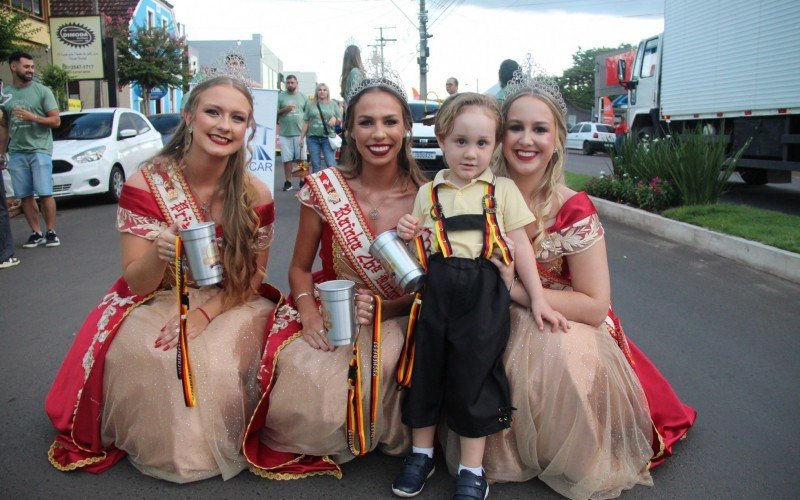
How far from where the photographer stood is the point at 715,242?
6.91 meters

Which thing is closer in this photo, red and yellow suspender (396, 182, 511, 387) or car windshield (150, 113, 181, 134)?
red and yellow suspender (396, 182, 511, 387)

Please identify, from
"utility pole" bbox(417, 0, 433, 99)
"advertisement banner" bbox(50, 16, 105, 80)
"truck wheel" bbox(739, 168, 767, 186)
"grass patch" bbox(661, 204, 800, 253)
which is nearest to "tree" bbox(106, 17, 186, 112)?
"advertisement banner" bbox(50, 16, 105, 80)

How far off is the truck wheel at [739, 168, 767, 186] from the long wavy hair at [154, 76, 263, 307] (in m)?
12.4

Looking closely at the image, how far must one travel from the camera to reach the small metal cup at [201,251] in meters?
2.46

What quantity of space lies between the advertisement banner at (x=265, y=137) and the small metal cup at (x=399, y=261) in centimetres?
408

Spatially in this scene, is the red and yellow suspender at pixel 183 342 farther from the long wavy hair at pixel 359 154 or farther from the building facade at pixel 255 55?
the building facade at pixel 255 55

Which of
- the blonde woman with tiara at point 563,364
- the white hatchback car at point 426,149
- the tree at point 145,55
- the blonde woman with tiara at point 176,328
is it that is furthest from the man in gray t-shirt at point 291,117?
the tree at point 145,55

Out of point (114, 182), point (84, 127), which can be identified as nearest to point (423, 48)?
point (84, 127)

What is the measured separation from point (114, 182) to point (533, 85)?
952 cm

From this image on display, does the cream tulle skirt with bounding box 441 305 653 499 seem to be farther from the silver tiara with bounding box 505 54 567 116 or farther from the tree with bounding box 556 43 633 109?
the tree with bounding box 556 43 633 109

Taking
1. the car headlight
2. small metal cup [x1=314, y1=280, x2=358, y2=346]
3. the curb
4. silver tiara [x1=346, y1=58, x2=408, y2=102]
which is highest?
silver tiara [x1=346, y1=58, x2=408, y2=102]

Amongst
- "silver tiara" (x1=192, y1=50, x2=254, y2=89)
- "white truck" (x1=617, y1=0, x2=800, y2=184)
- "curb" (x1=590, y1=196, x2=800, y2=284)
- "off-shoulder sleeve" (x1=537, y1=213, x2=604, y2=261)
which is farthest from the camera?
"white truck" (x1=617, y1=0, x2=800, y2=184)

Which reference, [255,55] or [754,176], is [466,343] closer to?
[754,176]

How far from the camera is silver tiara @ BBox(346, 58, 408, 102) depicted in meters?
2.92
